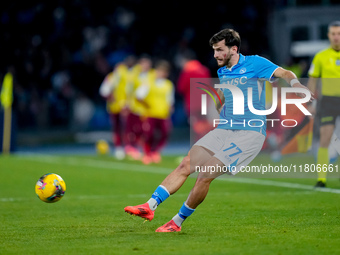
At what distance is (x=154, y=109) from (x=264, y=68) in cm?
1163

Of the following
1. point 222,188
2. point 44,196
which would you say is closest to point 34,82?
point 222,188

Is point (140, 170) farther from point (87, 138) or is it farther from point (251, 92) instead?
point (87, 138)

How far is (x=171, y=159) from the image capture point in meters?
21.0

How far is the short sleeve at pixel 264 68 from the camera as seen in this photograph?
28.5 feet

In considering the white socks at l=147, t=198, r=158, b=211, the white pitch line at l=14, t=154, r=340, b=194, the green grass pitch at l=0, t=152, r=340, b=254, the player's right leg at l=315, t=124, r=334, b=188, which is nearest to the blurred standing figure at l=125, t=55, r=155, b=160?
the white pitch line at l=14, t=154, r=340, b=194

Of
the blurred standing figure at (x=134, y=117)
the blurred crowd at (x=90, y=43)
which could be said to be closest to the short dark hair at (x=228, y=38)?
the blurred standing figure at (x=134, y=117)

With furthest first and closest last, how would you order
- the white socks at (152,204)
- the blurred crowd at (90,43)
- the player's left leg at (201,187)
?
the blurred crowd at (90,43)
the white socks at (152,204)
the player's left leg at (201,187)

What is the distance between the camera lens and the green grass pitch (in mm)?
7672

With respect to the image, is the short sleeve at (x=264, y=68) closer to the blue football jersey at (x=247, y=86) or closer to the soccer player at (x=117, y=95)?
the blue football jersey at (x=247, y=86)

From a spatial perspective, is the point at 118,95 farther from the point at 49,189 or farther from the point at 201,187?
the point at 201,187

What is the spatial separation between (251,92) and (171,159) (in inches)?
485

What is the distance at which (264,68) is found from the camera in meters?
8.73

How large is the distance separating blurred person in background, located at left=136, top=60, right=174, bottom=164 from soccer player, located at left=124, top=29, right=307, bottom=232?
11.2m

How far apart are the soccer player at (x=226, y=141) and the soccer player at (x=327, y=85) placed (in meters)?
3.83
